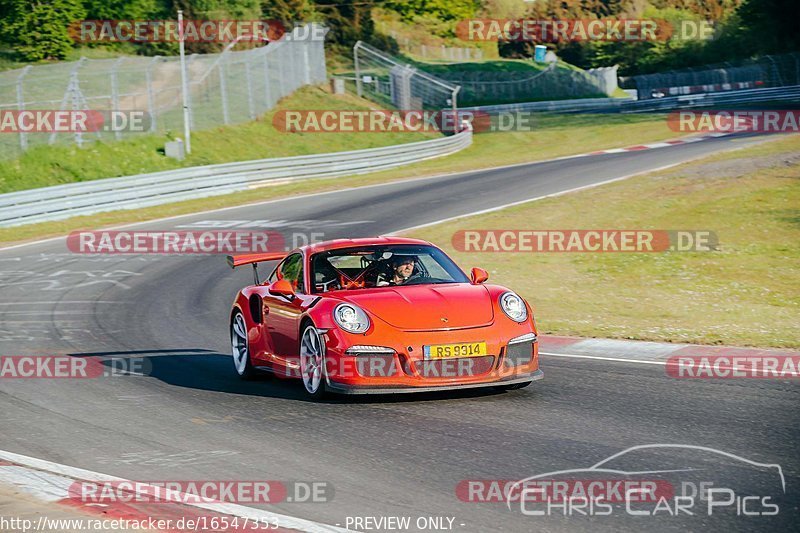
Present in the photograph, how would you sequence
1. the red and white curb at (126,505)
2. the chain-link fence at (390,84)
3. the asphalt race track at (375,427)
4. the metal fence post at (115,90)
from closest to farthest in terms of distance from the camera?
the red and white curb at (126,505), the asphalt race track at (375,427), the metal fence post at (115,90), the chain-link fence at (390,84)

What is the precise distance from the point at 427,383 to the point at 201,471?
2267 mm

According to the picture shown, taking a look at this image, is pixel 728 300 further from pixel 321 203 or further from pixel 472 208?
pixel 321 203

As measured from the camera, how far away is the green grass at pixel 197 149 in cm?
3162

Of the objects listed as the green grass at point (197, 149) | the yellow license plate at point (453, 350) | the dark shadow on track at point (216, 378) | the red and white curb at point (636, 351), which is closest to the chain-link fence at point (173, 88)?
the green grass at point (197, 149)

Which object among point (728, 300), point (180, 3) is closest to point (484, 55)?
point (180, 3)

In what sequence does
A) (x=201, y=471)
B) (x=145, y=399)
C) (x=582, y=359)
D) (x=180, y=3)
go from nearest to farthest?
1. (x=201, y=471)
2. (x=145, y=399)
3. (x=582, y=359)
4. (x=180, y=3)

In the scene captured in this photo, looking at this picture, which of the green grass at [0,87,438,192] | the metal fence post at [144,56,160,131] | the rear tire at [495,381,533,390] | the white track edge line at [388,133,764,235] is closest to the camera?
the rear tire at [495,381,533,390]

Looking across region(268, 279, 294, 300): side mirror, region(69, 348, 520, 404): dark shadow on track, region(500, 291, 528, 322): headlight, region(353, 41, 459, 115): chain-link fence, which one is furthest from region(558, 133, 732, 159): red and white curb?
region(500, 291, 528, 322): headlight

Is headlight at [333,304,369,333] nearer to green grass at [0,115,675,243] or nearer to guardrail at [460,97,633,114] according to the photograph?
green grass at [0,115,675,243]

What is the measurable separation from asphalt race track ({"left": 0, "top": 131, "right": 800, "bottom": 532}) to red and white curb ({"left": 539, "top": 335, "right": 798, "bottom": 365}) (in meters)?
0.37

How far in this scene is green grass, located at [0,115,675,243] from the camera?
26.6 meters

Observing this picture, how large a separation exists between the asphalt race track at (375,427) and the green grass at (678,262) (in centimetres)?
308

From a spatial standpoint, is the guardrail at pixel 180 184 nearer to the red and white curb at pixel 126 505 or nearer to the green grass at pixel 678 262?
the green grass at pixel 678 262

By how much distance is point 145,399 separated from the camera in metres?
9.61
